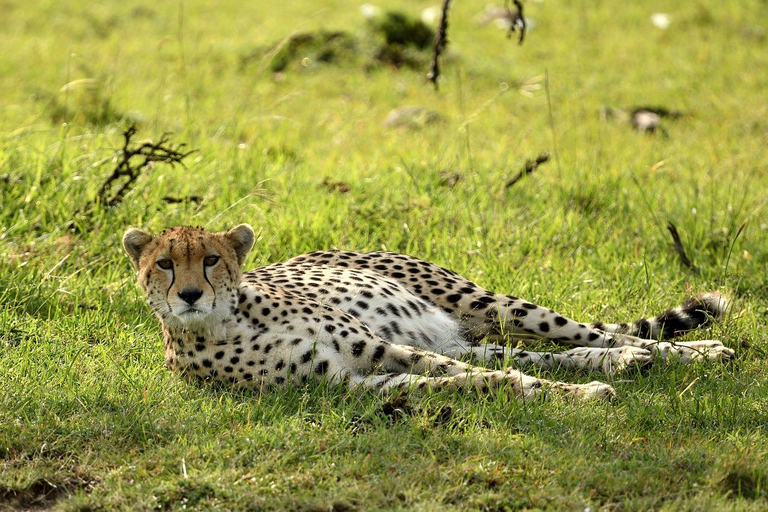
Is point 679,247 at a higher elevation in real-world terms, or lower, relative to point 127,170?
lower

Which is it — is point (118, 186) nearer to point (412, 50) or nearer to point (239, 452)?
point (239, 452)

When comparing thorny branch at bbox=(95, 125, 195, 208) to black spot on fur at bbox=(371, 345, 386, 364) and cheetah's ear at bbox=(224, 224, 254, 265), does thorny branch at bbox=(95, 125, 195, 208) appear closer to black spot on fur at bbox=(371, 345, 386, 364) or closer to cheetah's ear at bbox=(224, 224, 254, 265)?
cheetah's ear at bbox=(224, 224, 254, 265)

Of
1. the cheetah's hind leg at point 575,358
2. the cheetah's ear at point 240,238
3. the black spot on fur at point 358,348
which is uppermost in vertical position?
the cheetah's ear at point 240,238

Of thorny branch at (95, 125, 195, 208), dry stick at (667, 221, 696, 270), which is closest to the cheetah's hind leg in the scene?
dry stick at (667, 221, 696, 270)

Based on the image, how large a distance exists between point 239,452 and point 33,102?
5.80 metres

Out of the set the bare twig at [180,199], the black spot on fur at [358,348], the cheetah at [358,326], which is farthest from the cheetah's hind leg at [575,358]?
the bare twig at [180,199]

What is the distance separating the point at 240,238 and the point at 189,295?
1.55 feet

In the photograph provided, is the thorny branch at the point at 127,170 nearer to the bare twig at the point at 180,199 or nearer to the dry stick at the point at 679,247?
the bare twig at the point at 180,199

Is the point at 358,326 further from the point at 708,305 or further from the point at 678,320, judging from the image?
the point at 708,305

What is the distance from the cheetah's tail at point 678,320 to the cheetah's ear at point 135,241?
6.70 ft

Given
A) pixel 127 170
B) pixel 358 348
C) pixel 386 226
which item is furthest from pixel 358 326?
pixel 127 170

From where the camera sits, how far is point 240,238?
412 centimetres

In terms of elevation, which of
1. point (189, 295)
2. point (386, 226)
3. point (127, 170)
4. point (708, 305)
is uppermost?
point (189, 295)

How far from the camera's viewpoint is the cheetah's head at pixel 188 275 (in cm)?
376
